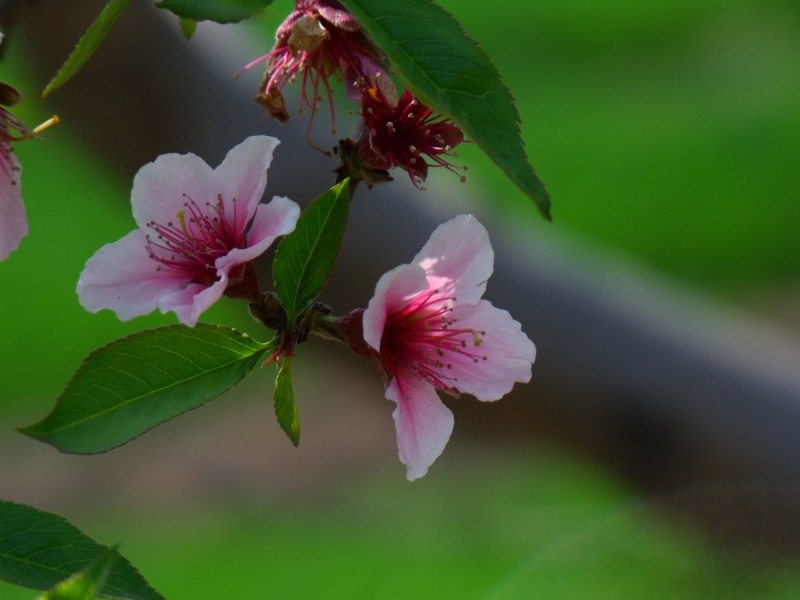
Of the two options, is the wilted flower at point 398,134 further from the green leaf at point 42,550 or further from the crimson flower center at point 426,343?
the green leaf at point 42,550

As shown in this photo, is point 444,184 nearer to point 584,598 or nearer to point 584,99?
point 584,598

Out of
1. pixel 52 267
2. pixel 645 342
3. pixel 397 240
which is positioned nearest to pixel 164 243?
pixel 397 240

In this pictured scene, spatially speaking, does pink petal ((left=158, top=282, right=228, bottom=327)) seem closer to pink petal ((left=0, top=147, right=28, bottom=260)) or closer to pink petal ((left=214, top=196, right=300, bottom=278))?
pink petal ((left=214, top=196, right=300, bottom=278))

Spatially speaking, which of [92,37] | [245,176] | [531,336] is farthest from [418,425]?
[531,336]

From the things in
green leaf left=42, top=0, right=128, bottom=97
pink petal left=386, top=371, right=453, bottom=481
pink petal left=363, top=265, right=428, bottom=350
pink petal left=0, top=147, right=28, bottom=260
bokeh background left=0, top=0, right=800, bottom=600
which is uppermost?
green leaf left=42, top=0, right=128, bottom=97

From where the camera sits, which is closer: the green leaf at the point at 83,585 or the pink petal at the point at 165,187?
the green leaf at the point at 83,585

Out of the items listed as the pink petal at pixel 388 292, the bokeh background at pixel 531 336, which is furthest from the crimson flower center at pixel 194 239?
the bokeh background at pixel 531 336

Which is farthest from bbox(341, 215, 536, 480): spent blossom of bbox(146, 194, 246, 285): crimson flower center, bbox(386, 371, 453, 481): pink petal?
bbox(146, 194, 246, 285): crimson flower center
